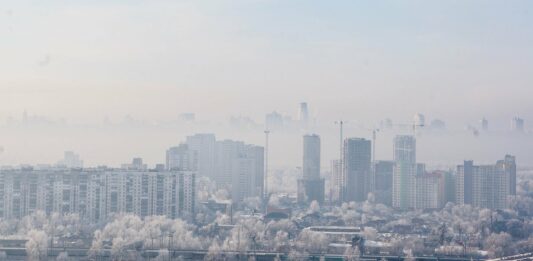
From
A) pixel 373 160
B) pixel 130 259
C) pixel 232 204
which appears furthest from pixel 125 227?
pixel 373 160

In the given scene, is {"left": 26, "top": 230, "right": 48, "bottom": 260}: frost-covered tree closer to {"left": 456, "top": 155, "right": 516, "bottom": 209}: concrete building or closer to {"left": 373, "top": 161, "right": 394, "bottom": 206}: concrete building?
{"left": 456, "top": 155, "right": 516, "bottom": 209}: concrete building

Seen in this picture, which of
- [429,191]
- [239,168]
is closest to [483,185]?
[429,191]

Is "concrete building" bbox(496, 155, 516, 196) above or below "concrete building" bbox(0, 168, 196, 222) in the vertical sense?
above

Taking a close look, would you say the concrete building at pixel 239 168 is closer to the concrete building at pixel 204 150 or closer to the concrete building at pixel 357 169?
the concrete building at pixel 204 150

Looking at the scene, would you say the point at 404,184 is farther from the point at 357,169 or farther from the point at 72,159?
the point at 72,159

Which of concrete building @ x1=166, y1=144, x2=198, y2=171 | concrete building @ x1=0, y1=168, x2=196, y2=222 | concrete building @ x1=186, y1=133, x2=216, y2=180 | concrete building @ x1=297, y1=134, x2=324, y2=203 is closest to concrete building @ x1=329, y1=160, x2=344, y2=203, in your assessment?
concrete building @ x1=297, y1=134, x2=324, y2=203

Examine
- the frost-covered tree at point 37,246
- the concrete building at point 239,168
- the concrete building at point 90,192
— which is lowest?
the frost-covered tree at point 37,246

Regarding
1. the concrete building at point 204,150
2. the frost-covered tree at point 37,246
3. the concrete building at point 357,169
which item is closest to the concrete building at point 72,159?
the concrete building at point 204,150

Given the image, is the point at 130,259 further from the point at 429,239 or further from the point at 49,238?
the point at 429,239
